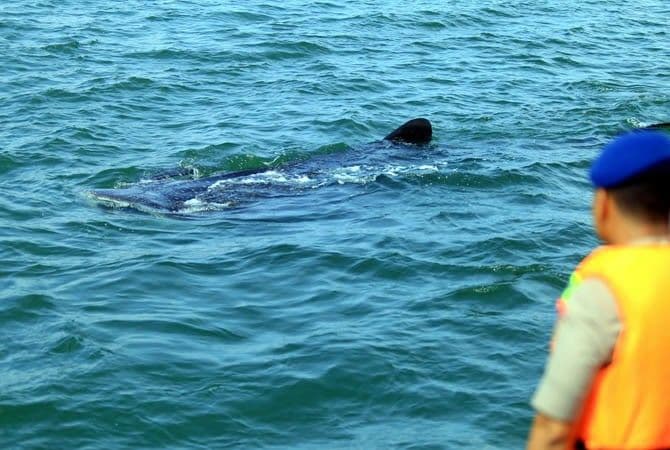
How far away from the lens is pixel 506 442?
656 cm

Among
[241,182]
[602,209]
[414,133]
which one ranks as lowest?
[241,182]

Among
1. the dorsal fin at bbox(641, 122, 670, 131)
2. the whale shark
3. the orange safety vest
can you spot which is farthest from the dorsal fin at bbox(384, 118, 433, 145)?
the orange safety vest

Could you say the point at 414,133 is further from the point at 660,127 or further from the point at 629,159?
the point at 629,159

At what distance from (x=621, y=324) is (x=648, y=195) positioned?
359mm

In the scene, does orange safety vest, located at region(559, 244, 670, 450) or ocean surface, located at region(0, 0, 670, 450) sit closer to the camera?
orange safety vest, located at region(559, 244, 670, 450)

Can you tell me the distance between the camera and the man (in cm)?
297

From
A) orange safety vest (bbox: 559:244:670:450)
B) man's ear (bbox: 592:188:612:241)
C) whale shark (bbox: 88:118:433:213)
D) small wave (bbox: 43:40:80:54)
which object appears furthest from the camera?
small wave (bbox: 43:40:80:54)

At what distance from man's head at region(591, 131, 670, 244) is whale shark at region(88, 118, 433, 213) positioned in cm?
812

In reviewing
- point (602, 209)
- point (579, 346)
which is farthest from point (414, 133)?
point (579, 346)

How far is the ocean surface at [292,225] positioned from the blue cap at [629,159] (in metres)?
3.69

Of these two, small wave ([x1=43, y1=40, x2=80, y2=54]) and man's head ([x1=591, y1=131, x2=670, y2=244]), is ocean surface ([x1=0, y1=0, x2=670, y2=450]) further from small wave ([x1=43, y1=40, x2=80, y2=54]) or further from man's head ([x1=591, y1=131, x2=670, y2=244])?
man's head ([x1=591, y1=131, x2=670, y2=244])

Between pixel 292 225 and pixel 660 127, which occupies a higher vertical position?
pixel 292 225

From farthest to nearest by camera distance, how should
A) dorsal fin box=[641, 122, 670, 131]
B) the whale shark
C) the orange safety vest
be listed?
dorsal fin box=[641, 122, 670, 131], the whale shark, the orange safety vest

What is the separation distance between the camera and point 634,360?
118 inches
